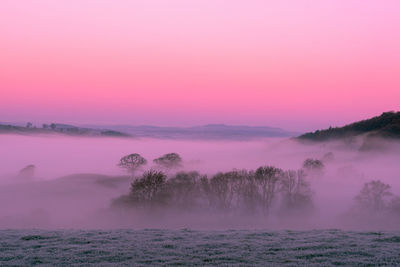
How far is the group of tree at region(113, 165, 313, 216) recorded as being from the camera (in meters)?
59.9

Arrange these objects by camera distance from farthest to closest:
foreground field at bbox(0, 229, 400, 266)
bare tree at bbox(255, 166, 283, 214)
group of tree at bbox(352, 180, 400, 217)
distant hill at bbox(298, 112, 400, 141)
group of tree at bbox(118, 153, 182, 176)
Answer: distant hill at bbox(298, 112, 400, 141) < group of tree at bbox(118, 153, 182, 176) < bare tree at bbox(255, 166, 283, 214) < group of tree at bbox(352, 180, 400, 217) < foreground field at bbox(0, 229, 400, 266)

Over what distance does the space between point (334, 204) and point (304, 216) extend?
1054 cm

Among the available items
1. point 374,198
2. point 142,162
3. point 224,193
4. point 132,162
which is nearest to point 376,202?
point 374,198

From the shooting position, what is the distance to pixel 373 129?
17488 cm

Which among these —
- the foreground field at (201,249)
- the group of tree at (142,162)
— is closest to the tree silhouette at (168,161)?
the group of tree at (142,162)

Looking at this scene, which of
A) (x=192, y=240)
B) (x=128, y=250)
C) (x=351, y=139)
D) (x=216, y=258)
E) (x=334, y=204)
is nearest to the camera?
(x=216, y=258)

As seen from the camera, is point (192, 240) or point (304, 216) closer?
point (192, 240)

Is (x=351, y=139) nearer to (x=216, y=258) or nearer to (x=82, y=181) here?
(x=82, y=181)

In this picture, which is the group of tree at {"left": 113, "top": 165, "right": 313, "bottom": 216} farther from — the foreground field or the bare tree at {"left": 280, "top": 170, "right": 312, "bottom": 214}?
the foreground field

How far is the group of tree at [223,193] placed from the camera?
5991cm

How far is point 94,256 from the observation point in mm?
18484

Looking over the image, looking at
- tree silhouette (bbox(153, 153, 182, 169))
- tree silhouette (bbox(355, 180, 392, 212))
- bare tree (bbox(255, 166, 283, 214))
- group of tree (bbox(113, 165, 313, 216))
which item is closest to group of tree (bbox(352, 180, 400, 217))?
tree silhouette (bbox(355, 180, 392, 212))

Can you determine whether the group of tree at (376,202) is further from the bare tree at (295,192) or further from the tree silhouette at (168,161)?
the tree silhouette at (168,161)

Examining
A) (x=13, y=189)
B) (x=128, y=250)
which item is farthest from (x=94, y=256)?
(x=13, y=189)
